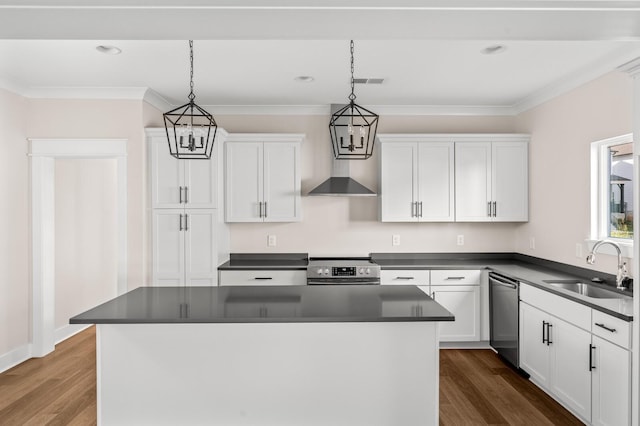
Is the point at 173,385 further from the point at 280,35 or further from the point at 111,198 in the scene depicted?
the point at 111,198

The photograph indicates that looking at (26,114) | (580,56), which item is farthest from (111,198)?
(580,56)

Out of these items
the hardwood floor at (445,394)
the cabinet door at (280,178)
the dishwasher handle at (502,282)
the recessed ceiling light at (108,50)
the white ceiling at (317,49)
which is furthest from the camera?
the cabinet door at (280,178)

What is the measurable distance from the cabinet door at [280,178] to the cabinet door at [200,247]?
2.10 ft

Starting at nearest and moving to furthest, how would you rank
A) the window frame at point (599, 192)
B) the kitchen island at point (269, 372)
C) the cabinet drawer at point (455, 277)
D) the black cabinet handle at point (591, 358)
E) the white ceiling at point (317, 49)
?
the white ceiling at point (317, 49)
the kitchen island at point (269, 372)
the black cabinet handle at point (591, 358)
the window frame at point (599, 192)
the cabinet drawer at point (455, 277)

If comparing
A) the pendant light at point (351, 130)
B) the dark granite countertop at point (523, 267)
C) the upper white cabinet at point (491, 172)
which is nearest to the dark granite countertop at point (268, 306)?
the pendant light at point (351, 130)

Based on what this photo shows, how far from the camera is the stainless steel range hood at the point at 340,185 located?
182 inches

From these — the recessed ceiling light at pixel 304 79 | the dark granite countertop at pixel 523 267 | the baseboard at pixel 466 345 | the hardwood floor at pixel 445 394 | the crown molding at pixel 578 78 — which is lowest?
the hardwood floor at pixel 445 394

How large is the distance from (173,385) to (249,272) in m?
2.03

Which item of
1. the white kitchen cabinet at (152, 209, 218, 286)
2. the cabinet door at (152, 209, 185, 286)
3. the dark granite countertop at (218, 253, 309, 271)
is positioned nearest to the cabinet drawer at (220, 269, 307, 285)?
the dark granite countertop at (218, 253, 309, 271)

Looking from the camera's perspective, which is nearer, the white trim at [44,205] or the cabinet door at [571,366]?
the cabinet door at [571,366]

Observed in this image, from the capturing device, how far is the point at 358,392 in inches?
98.0

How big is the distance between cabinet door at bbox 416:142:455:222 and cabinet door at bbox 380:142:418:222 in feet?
0.18

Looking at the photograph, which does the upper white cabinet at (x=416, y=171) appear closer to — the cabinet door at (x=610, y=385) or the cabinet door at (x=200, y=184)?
the cabinet door at (x=200, y=184)

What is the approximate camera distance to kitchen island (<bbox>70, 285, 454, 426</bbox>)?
2.47 meters
